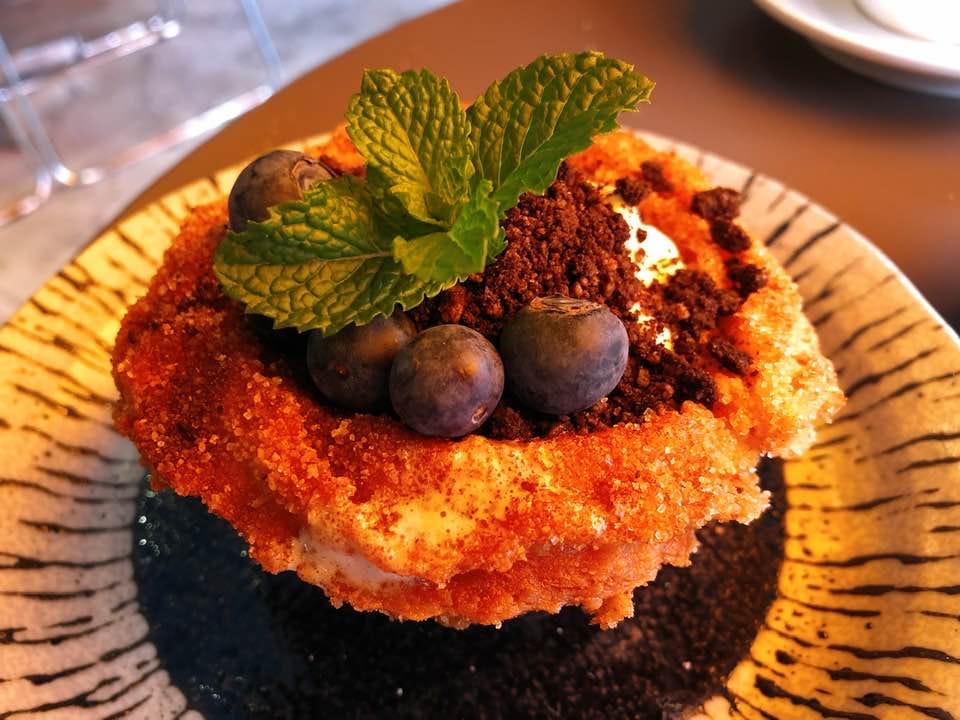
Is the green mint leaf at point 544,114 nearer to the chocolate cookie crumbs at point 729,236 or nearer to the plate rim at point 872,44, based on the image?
the chocolate cookie crumbs at point 729,236

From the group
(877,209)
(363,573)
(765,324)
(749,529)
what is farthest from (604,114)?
(877,209)

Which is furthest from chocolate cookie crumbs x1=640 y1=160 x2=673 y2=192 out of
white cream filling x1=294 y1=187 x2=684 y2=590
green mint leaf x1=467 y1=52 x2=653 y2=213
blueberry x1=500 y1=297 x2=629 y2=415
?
blueberry x1=500 y1=297 x2=629 y2=415

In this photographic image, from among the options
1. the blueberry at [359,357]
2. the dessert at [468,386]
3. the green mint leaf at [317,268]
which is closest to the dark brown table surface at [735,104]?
the dessert at [468,386]

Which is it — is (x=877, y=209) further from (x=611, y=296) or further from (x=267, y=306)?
(x=267, y=306)

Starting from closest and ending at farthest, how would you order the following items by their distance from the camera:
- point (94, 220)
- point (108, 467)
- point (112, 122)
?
point (108, 467)
point (94, 220)
point (112, 122)

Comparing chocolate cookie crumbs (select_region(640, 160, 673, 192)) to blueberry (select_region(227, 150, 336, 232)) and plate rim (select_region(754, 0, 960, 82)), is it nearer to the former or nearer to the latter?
blueberry (select_region(227, 150, 336, 232))

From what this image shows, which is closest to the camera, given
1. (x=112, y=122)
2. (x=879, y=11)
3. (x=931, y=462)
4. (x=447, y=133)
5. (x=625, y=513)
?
(x=625, y=513)
